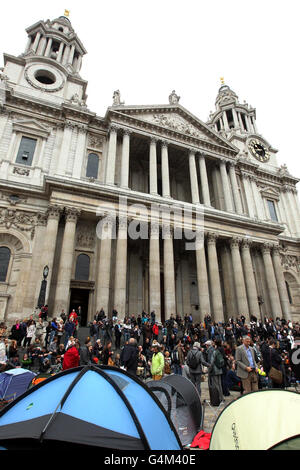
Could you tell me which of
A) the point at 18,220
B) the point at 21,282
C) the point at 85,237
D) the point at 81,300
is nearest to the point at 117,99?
the point at 85,237

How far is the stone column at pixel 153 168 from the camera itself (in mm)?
23281

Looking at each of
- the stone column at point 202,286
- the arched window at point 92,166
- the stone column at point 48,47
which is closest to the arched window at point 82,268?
the arched window at point 92,166

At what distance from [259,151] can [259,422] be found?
1513 inches

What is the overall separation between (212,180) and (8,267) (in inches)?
882

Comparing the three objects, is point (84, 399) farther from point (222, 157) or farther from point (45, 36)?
point (45, 36)

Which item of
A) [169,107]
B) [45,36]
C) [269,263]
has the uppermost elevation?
[45,36]

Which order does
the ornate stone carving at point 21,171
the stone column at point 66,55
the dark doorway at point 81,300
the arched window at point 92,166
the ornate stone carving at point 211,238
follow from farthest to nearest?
1. the stone column at point 66,55
2. the arched window at point 92,166
3. the ornate stone carving at point 211,238
4. the ornate stone carving at point 21,171
5. the dark doorway at point 81,300

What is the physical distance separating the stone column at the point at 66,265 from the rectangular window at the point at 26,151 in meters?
6.96

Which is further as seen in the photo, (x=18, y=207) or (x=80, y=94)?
(x=80, y=94)

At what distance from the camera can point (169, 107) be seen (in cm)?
2784

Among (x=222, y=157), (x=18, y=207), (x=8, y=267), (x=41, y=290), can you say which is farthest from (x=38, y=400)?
(x=222, y=157)

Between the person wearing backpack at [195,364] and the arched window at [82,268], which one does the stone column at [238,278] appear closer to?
the arched window at [82,268]

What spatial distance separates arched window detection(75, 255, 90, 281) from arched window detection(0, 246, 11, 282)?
4.83m

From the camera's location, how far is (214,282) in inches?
843
